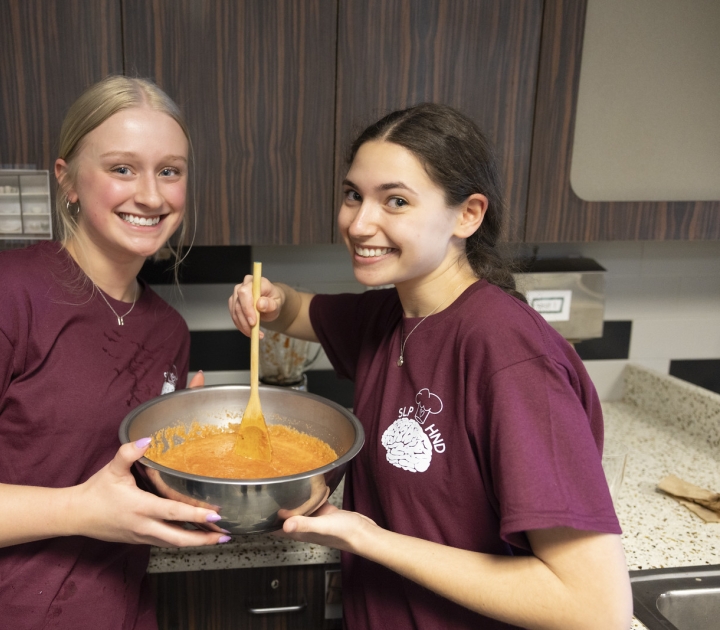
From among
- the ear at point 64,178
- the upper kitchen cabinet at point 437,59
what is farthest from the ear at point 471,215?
the ear at point 64,178

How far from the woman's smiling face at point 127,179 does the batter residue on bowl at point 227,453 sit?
13.0 inches

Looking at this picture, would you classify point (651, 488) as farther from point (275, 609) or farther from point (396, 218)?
point (396, 218)

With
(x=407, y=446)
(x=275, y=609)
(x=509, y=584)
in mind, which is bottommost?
(x=275, y=609)

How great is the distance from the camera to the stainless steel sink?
48.0 inches

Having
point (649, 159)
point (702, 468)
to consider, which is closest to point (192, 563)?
point (702, 468)

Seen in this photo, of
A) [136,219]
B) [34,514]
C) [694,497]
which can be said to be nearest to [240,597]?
[34,514]

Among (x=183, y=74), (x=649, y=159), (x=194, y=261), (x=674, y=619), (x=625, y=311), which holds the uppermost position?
(x=183, y=74)

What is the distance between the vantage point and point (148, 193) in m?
1.14

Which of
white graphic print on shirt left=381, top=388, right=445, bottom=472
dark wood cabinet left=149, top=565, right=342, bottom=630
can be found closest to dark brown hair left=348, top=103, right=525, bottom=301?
white graphic print on shirt left=381, top=388, right=445, bottom=472

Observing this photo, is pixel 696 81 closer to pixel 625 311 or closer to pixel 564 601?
pixel 625 311

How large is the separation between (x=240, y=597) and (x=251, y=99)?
101 centimetres

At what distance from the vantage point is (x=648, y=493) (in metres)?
1.55

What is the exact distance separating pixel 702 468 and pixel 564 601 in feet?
3.40

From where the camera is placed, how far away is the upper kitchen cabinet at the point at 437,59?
142cm
